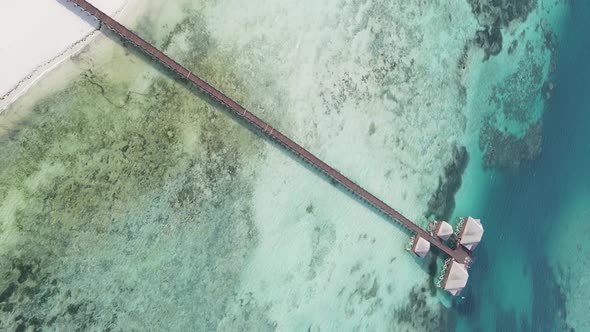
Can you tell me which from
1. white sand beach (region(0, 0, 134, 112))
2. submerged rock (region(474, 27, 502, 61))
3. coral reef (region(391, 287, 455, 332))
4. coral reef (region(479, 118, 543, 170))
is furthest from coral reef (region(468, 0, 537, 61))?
white sand beach (region(0, 0, 134, 112))

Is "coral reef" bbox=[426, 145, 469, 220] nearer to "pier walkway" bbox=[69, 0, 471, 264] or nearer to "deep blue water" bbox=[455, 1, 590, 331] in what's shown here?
"pier walkway" bbox=[69, 0, 471, 264]

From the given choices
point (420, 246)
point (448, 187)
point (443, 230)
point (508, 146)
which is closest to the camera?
point (420, 246)

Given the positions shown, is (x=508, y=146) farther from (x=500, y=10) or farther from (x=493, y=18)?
(x=500, y=10)

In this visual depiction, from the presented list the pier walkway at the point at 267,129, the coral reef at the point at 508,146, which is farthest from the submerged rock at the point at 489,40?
the pier walkway at the point at 267,129

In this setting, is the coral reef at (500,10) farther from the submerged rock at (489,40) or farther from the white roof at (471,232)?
the white roof at (471,232)

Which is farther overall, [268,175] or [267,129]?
[268,175]

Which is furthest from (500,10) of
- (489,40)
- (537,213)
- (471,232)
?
(471,232)
